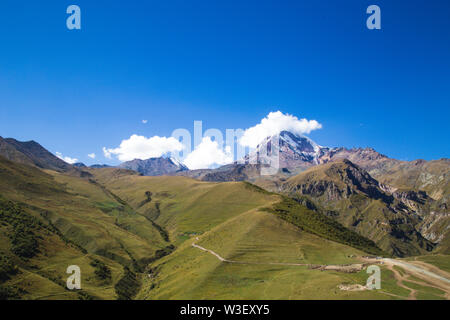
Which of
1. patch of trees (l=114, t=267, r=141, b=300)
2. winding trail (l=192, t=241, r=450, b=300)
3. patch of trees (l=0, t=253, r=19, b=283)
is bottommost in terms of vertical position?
patch of trees (l=114, t=267, r=141, b=300)

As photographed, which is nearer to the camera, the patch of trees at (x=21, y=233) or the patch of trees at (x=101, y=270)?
the patch of trees at (x=21, y=233)

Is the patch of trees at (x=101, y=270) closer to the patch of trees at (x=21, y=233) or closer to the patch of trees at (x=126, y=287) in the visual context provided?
the patch of trees at (x=126, y=287)

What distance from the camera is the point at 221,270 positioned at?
449 feet

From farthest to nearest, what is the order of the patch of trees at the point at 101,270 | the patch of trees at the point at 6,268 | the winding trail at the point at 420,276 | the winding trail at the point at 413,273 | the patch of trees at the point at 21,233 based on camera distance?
the patch of trees at the point at 101,270 < the patch of trees at the point at 21,233 < the patch of trees at the point at 6,268 < the winding trail at the point at 413,273 < the winding trail at the point at 420,276

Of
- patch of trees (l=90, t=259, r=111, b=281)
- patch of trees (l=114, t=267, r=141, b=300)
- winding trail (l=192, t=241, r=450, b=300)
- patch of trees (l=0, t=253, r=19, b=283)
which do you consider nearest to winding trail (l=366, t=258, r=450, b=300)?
winding trail (l=192, t=241, r=450, b=300)

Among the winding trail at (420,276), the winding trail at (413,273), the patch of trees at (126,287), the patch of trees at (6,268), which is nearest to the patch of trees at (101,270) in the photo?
the patch of trees at (126,287)

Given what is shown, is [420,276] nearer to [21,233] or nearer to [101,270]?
[101,270]

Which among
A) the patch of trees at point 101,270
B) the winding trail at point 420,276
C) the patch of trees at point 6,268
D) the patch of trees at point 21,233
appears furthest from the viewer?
the patch of trees at point 101,270

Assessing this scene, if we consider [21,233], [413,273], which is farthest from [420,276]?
[21,233]

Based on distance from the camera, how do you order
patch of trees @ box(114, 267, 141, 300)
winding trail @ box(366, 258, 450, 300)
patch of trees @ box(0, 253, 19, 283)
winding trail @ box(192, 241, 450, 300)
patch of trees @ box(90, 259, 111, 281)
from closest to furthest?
winding trail @ box(366, 258, 450, 300) → winding trail @ box(192, 241, 450, 300) → patch of trees @ box(0, 253, 19, 283) → patch of trees @ box(114, 267, 141, 300) → patch of trees @ box(90, 259, 111, 281)

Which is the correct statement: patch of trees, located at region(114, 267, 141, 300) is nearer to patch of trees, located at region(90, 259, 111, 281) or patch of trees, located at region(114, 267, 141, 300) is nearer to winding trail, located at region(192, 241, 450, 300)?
patch of trees, located at region(90, 259, 111, 281)

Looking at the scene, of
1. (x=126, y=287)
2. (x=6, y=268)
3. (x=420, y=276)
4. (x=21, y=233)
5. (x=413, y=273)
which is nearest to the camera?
(x=420, y=276)
